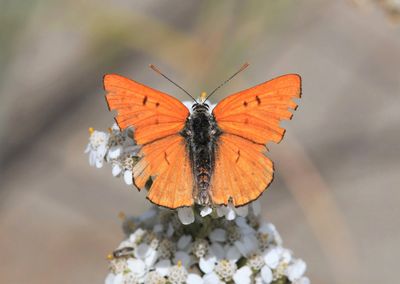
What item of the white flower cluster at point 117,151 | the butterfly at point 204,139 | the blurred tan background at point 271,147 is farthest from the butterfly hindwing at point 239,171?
the blurred tan background at point 271,147

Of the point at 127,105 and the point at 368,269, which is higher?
the point at 368,269

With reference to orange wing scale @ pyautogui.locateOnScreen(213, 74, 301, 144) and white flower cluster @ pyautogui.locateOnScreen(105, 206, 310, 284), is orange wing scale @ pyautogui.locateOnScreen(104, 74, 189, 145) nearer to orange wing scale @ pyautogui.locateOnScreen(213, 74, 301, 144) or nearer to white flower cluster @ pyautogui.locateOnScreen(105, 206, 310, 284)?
orange wing scale @ pyautogui.locateOnScreen(213, 74, 301, 144)

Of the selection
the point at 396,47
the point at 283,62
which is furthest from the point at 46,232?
the point at 396,47

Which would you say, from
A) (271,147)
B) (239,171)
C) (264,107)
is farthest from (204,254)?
Answer: (271,147)

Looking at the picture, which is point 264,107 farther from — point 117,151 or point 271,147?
point 271,147

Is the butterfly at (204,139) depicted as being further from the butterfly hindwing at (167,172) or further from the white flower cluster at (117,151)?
the white flower cluster at (117,151)

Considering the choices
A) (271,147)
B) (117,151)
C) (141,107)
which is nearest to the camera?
(141,107)

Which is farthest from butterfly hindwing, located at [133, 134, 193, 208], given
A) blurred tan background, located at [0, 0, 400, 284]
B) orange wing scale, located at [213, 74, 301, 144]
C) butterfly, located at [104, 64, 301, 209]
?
blurred tan background, located at [0, 0, 400, 284]

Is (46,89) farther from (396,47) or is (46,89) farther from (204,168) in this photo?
(204,168)
